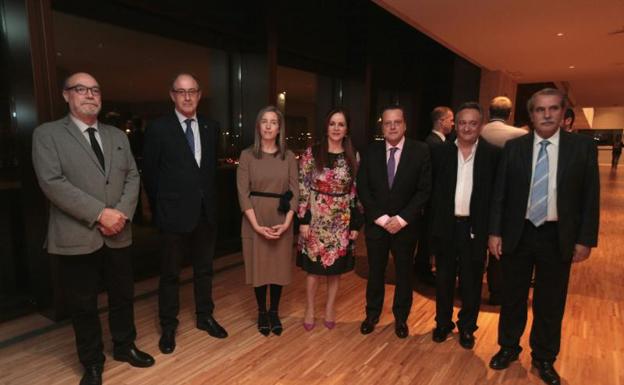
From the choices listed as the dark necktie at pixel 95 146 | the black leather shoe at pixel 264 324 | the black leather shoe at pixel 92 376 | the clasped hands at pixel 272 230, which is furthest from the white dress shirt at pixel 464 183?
the black leather shoe at pixel 92 376

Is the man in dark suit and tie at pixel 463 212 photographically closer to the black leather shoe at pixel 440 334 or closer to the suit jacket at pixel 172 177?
the black leather shoe at pixel 440 334

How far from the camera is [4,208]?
10.3ft

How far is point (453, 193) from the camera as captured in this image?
2.72 metres

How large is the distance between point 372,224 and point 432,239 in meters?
0.43

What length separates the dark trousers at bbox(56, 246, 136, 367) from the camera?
231 cm

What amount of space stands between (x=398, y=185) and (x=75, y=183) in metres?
1.99

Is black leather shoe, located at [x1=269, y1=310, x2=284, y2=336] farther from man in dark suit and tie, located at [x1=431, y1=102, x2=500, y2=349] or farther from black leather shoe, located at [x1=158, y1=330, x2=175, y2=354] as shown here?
man in dark suit and tie, located at [x1=431, y1=102, x2=500, y2=349]

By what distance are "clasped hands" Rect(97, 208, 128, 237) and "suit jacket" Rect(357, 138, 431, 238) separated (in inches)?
62.1

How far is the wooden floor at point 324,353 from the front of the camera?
2496mm

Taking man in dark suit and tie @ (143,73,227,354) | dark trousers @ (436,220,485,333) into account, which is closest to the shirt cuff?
dark trousers @ (436,220,485,333)

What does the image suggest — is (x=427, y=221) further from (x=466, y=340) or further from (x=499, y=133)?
(x=466, y=340)

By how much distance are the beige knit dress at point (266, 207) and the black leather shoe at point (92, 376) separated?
1064mm

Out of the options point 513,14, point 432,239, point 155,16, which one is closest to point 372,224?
point 432,239

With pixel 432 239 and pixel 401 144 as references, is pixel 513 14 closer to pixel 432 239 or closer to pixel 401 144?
pixel 401 144
